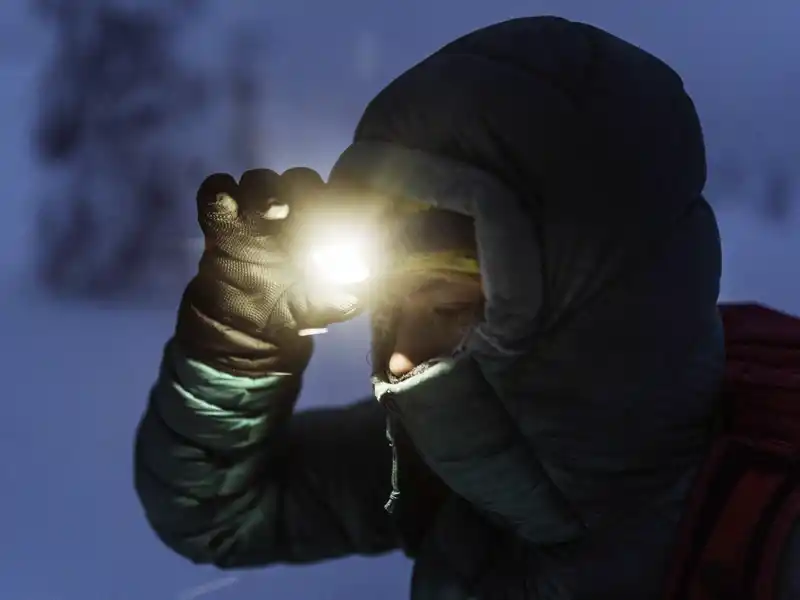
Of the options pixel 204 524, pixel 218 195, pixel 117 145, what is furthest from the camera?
pixel 117 145

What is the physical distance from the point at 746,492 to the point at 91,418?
1007 millimetres

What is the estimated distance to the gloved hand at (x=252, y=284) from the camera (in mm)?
667

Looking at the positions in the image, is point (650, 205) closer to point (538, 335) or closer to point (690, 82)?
point (538, 335)

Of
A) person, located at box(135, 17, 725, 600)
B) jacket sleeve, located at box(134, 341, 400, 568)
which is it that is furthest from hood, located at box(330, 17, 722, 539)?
jacket sleeve, located at box(134, 341, 400, 568)

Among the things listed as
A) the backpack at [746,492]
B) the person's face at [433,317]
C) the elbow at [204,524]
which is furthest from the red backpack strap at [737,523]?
the elbow at [204,524]

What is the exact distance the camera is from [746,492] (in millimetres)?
601

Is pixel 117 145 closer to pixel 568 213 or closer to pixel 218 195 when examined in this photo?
pixel 218 195

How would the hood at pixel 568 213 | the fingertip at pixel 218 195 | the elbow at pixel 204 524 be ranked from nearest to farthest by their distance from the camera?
the hood at pixel 568 213 < the fingertip at pixel 218 195 < the elbow at pixel 204 524

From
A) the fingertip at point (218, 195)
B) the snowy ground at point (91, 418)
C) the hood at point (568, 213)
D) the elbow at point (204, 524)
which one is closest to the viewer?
the hood at point (568, 213)

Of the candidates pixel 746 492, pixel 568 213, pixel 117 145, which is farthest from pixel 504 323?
pixel 117 145

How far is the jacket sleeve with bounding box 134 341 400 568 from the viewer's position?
0.74 m

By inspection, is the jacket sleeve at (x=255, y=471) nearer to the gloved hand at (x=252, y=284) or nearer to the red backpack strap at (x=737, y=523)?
the gloved hand at (x=252, y=284)

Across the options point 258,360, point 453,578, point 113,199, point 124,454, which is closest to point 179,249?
point 113,199

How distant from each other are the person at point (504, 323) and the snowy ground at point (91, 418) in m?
0.51
